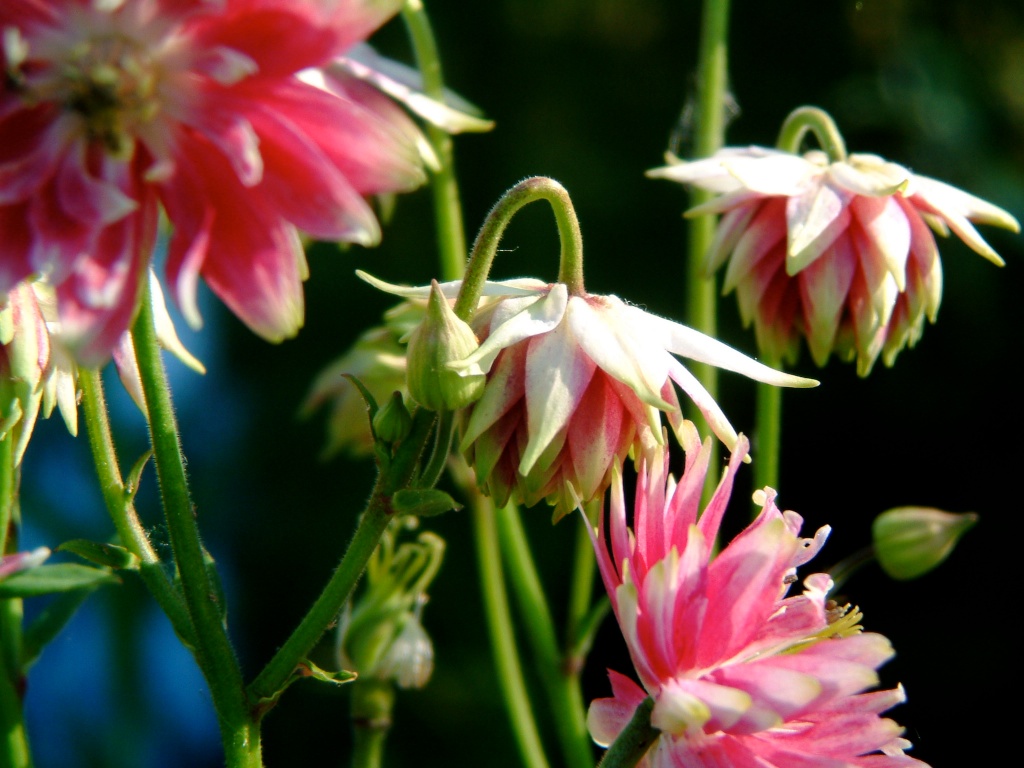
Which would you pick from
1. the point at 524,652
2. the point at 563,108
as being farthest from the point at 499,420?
the point at 563,108

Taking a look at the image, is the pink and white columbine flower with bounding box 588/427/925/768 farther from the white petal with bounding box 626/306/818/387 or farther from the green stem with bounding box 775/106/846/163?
the green stem with bounding box 775/106/846/163

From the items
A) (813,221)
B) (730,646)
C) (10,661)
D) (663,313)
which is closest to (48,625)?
(10,661)

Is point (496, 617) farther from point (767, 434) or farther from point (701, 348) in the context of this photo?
point (701, 348)

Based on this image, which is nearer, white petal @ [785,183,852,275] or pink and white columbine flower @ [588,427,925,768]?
pink and white columbine flower @ [588,427,925,768]

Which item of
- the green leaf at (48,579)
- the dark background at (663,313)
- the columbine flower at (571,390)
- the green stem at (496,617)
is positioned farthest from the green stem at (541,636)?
the dark background at (663,313)

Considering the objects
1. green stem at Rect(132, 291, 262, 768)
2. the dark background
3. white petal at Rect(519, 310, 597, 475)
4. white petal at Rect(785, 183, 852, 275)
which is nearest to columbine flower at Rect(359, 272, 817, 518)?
white petal at Rect(519, 310, 597, 475)

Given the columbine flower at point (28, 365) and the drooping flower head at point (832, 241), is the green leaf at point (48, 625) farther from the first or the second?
the drooping flower head at point (832, 241)
